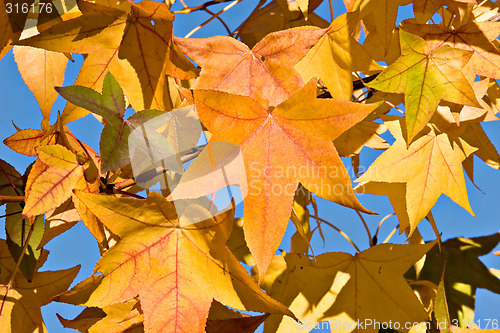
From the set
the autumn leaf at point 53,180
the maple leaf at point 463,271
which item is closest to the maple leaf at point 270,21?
the autumn leaf at point 53,180

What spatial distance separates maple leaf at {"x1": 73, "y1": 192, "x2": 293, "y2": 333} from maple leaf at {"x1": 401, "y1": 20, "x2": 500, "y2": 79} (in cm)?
33

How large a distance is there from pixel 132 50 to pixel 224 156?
0.69 feet

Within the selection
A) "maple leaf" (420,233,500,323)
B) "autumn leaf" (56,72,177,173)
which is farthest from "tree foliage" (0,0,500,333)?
"maple leaf" (420,233,500,323)

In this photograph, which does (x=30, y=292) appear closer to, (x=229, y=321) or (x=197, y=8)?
(x=229, y=321)

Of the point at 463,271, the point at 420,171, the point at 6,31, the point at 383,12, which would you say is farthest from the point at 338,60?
the point at 463,271

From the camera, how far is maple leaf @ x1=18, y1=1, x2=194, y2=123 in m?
0.56

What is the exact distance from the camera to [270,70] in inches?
21.3

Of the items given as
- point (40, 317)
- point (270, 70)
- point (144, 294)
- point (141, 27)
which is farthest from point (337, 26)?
point (40, 317)

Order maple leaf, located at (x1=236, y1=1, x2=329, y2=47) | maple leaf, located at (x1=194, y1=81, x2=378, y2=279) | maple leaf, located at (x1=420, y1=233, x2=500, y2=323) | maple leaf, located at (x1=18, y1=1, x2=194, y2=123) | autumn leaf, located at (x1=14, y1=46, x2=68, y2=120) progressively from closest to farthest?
maple leaf, located at (x1=194, y1=81, x2=378, y2=279)
maple leaf, located at (x1=18, y1=1, x2=194, y2=123)
autumn leaf, located at (x1=14, y1=46, x2=68, y2=120)
maple leaf, located at (x1=236, y1=1, x2=329, y2=47)
maple leaf, located at (x1=420, y1=233, x2=500, y2=323)

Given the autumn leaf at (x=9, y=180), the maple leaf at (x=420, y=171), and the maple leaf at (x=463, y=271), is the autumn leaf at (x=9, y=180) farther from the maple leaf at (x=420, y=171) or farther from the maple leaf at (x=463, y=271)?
the maple leaf at (x=463, y=271)

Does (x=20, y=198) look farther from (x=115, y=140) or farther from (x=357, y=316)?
(x=357, y=316)

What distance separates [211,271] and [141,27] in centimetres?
31

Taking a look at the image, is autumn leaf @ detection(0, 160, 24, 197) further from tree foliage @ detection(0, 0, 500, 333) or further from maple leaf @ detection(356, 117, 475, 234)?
maple leaf @ detection(356, 117, 475, 234)

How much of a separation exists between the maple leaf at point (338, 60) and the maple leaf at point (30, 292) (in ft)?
1.43
